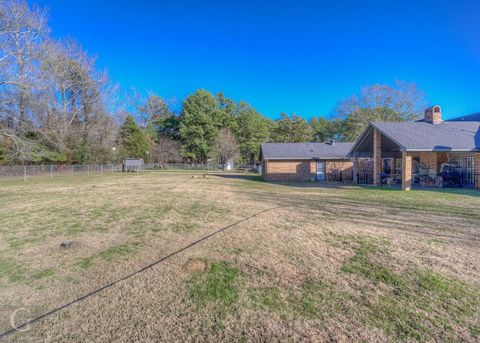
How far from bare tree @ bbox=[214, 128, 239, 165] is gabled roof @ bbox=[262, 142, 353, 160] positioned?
22.1 m

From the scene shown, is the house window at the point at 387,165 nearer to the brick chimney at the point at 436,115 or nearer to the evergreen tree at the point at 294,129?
the brick chimney at the point at 436,115

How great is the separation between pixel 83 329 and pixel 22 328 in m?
0.58

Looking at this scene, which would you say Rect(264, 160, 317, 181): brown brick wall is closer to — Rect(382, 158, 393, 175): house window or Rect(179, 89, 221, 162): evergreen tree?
→ Rect(382, 158, 393, 175): house window

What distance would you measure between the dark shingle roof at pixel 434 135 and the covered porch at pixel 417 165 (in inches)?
17.1

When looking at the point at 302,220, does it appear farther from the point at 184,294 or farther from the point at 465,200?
the point at 465,200

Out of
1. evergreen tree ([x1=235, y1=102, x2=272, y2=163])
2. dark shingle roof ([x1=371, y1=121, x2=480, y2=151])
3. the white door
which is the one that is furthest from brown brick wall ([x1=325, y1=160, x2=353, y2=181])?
evergreen tree ([x1=235, y1=102, x2=272, y2=163])

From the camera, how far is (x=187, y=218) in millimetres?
6727

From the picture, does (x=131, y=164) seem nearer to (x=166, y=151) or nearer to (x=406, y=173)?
(x=166, y=151)

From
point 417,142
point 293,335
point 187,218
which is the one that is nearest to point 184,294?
point 293,335

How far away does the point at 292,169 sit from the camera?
21750 mm

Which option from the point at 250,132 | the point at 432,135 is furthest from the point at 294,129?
the point at 432,135

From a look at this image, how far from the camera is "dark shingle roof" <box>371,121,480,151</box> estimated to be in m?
12.8

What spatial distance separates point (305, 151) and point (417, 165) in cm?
818

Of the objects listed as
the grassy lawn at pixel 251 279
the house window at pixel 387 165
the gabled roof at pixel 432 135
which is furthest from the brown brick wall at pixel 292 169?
the grassy lawn at pixel 251 279
